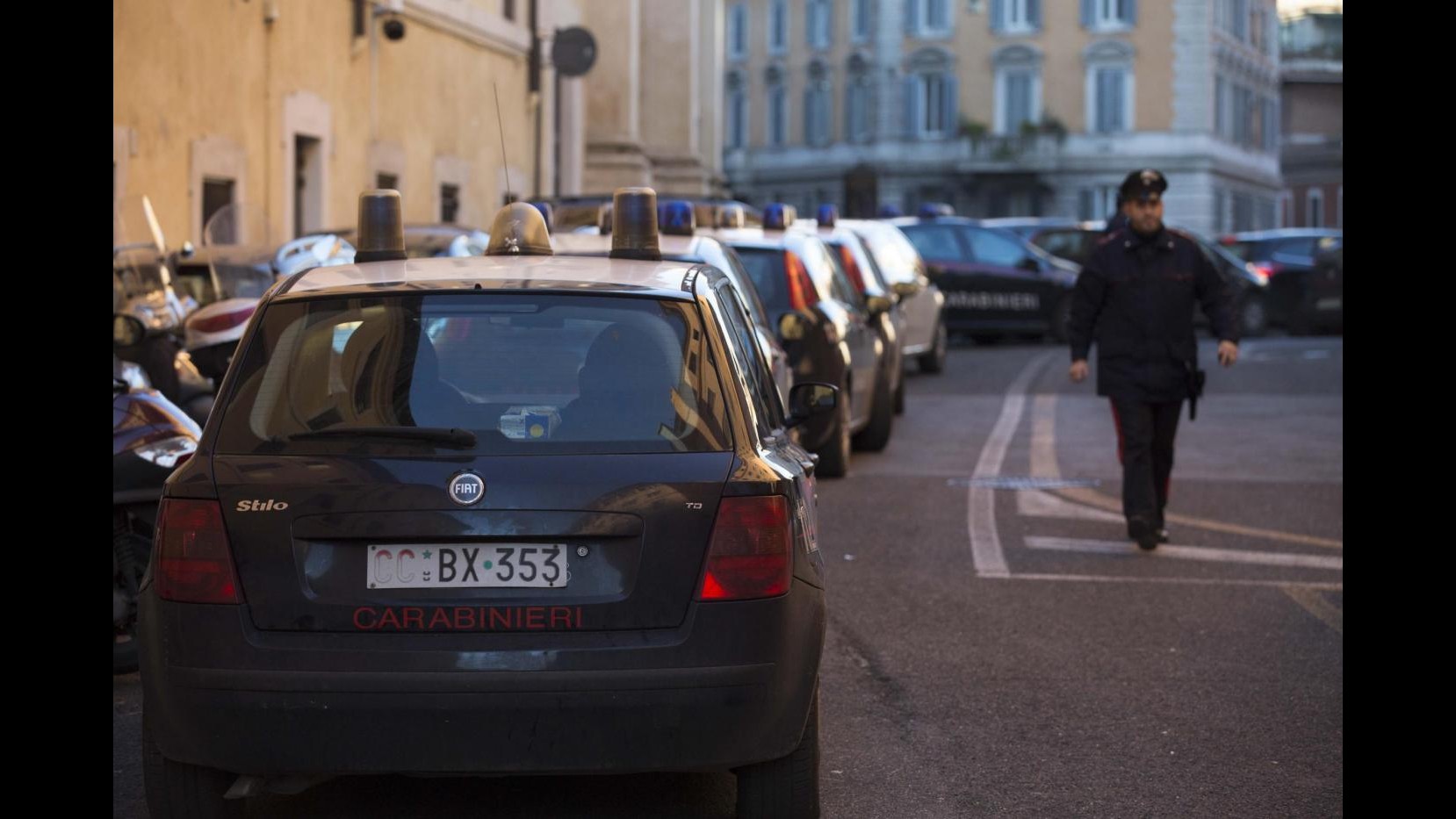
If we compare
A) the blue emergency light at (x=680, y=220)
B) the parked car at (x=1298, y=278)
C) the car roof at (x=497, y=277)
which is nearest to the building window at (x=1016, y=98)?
the parked car at (x=1298, y=278)

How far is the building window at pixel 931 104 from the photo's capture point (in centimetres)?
7881

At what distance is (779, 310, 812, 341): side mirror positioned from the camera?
485 inches

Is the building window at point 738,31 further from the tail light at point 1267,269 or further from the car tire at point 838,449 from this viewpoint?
the car tire at point 838,449

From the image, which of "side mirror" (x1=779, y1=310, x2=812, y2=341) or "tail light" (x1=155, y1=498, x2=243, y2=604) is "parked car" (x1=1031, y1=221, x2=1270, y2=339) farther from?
"tail light" (x1=155, y1=498, x2=243, y2=604)

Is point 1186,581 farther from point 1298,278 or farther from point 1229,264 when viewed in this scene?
point 1298,278

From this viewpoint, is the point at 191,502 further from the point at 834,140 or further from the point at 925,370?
the point at 834,140

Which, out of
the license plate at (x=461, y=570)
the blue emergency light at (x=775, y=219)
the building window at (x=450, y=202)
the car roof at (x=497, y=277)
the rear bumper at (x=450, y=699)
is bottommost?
the rear bumper at (x=450, y=699)

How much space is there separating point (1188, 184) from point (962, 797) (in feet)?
235

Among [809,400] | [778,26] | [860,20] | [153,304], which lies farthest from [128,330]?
[778,26]

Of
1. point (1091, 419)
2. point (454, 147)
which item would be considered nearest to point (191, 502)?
point (1091, 419)

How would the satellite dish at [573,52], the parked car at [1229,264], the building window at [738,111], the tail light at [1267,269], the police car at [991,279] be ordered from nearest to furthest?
the satellite dish at [573,52] < the police car at [991,279] < the parked car at [1229,264] < the tail light at [1267,269] < the building window at [738,111]

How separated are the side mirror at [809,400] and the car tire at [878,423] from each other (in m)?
7.94

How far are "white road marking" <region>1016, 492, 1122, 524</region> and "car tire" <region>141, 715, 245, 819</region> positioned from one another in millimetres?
7056

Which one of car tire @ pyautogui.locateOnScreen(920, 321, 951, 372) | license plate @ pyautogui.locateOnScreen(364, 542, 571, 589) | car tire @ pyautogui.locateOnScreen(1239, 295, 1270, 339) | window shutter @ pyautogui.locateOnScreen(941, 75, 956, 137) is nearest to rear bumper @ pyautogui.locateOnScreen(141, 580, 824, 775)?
license plate @ pyautogui.locateOnScreen(364, 542, 571, 589)
